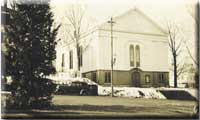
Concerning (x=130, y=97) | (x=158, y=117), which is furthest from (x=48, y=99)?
(x=158, y=117)

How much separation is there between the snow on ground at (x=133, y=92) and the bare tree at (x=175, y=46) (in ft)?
0.50

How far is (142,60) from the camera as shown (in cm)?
234

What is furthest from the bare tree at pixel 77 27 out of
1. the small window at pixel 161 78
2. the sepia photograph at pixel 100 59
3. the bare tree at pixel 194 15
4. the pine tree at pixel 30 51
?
the bare tree at pixel 194 15

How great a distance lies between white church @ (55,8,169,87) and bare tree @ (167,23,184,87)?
0.04 metres

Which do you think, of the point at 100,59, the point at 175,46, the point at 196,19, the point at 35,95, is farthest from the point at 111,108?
the point at 196,19

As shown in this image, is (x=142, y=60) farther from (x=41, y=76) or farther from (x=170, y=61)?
(x=41, y=76)

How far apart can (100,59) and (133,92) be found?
11.9 inches

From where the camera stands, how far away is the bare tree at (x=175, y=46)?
7.70 feet

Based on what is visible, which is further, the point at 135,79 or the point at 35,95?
the point at 135,79

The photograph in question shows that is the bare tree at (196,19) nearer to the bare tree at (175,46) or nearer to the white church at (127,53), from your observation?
the bare tree at (175,46)

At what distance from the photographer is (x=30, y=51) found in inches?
86.1

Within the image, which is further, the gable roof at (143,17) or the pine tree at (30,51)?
the gable roof at (143,17)

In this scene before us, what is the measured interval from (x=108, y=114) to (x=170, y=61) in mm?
544

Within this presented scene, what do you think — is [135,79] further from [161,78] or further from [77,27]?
[77,27]
